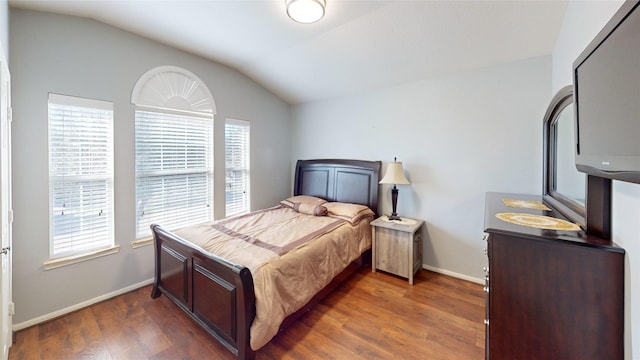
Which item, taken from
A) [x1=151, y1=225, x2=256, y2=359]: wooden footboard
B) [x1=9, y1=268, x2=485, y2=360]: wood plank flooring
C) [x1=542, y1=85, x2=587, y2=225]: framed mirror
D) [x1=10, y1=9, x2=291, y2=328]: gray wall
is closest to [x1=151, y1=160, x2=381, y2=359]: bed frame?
[x1=151, y1=225, x2=256, y2=359]: wooden footboard

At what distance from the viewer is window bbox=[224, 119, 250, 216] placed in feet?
11.7

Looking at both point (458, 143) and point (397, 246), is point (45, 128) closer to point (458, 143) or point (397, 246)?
point (397, 246)

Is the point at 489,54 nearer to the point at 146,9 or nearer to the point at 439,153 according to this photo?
the point at 439,153

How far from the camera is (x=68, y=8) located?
6.96 feet

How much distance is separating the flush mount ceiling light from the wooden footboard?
2.07 metres

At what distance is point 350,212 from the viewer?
310 cm

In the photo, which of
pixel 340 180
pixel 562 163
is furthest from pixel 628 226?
pixel 340 180

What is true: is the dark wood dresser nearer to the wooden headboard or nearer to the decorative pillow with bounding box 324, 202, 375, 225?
the decorative pillow with bounding box 324, 202, 375, 225

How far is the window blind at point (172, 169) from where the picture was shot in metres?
2.75

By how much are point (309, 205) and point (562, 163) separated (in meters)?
2.61

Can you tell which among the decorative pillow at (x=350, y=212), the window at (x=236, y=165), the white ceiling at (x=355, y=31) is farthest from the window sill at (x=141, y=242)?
the white ceiling at (x=355, y=31)

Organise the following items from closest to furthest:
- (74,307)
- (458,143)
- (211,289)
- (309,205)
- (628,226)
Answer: (628,226) → (211,289) → (74,307) → (458,143) → (309,205)

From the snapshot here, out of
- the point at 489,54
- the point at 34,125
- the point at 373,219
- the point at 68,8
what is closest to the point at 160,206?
the point at 34,125

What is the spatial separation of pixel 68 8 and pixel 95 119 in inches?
37.0
